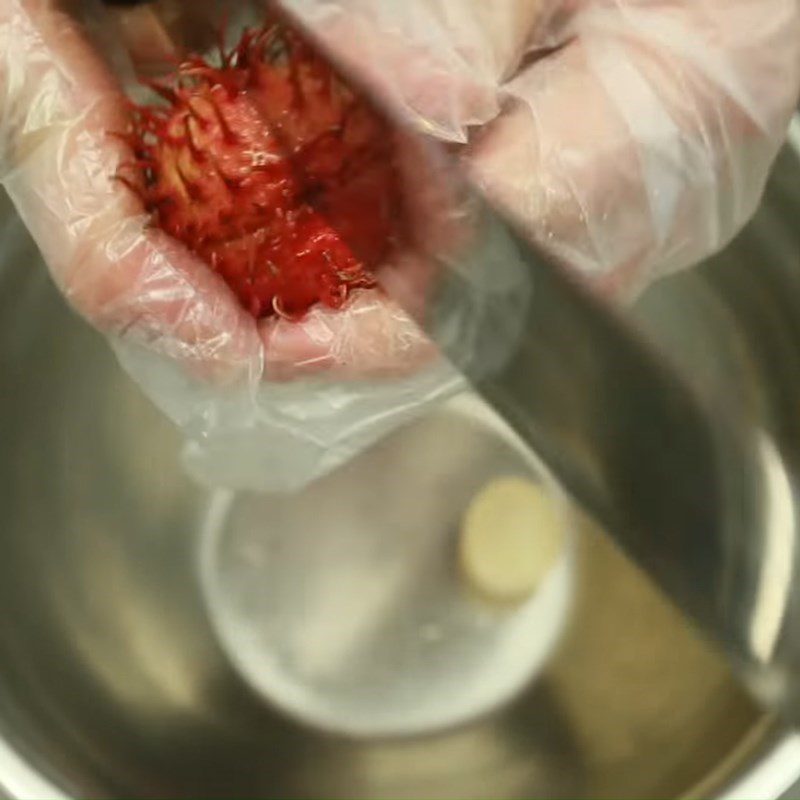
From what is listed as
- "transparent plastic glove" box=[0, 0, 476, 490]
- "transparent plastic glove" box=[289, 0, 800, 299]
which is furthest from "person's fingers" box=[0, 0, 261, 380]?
"transparent plastic glove" box=[289, 0, 800, 299]

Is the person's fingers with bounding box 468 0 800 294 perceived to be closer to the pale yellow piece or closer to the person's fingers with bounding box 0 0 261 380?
the person's fingers with bounding box 0 0 261 380

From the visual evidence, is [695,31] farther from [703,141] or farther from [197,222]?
[197,222]

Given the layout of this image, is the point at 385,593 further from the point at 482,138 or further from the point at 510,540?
the point at 482,138

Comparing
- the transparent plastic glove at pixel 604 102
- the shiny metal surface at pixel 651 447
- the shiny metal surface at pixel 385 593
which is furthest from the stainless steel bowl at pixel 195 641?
the shiny metal surface at pixel 651 447

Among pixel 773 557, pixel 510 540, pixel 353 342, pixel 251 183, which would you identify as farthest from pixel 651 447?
pixel 510 540

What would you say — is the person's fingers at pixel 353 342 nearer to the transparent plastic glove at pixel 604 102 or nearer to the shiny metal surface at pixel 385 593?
the transparent plastic glove at pixel 604 102
